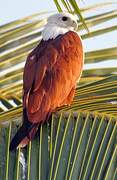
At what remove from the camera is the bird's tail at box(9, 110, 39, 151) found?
111 inches

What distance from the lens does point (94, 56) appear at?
363cm

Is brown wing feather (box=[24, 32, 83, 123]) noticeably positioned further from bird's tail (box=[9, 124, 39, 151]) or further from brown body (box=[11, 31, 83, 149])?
bird's tail (box=[9, 124, 39, 151])

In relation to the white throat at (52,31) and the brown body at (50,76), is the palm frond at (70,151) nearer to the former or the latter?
the brown body at (50,76)

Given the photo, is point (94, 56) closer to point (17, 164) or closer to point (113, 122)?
point (113, 122)

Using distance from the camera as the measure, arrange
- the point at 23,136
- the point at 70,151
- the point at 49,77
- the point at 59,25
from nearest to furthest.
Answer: the point at 70,151 < the point at 23,136 < the point at 49,77 < the point at 59,25

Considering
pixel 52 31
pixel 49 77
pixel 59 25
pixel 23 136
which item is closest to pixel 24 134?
pixel 23 136

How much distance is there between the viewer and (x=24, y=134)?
304 centimetres

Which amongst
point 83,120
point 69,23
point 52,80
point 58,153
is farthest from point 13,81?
point 69,23

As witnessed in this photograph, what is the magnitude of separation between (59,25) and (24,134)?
2304 millimetres

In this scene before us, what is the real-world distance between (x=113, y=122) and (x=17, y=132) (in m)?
0.52

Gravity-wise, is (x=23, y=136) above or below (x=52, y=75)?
below

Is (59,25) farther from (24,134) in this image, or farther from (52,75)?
(24,134)

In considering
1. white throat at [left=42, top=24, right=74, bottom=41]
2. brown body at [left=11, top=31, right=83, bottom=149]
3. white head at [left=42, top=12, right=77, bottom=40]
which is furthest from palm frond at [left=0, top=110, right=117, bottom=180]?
white head at [left=42, top=12, right=77, bottom=40]

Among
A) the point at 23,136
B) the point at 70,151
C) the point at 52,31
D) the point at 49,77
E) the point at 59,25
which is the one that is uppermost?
the point at 59,25
